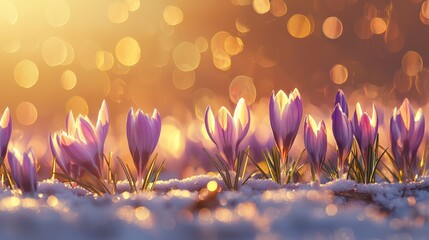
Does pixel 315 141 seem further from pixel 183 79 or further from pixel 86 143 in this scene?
pixel 183 79

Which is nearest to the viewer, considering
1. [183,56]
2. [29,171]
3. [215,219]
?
[215,219]

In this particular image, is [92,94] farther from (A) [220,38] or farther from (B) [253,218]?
(B) [253,218]

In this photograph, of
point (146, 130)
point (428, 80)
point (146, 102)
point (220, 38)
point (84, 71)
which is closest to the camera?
point (146, 130)

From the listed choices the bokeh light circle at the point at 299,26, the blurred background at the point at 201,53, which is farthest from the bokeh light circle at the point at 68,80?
the bokeh light circle at the point at 299,26

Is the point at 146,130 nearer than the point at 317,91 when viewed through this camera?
Yes

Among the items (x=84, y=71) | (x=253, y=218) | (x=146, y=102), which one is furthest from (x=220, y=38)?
(x=253, y=218)

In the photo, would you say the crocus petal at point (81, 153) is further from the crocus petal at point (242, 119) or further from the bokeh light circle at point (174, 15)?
the bokeh light circle at point (174, 15)

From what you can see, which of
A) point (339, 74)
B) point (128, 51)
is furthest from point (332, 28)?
point (128, 51)
